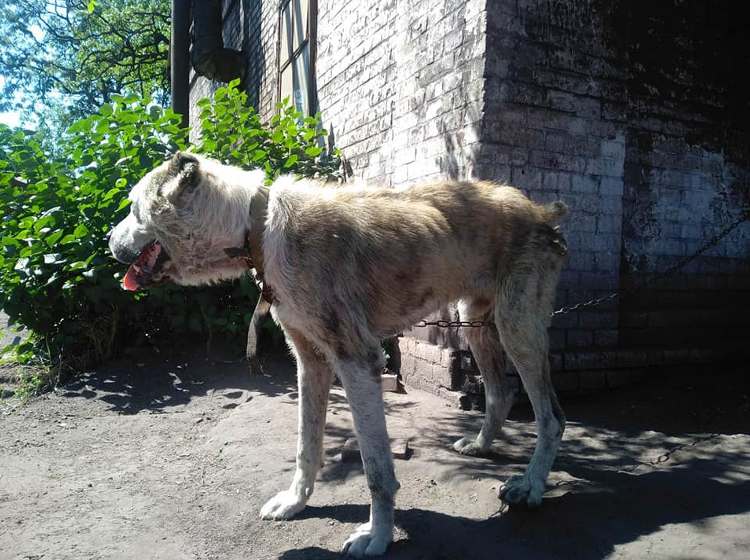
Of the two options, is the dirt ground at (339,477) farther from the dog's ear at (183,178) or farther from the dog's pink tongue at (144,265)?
the dog's ear at (183,178)

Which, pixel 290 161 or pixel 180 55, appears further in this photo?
pixel 180 55

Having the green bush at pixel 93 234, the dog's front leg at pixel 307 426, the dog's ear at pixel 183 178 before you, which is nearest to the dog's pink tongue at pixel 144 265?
the dog's ear at pixel 183 178

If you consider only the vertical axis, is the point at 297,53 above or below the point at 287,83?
above

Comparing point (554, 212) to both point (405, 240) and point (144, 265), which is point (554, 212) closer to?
point (405, 240)

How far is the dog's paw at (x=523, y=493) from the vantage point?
312 cm

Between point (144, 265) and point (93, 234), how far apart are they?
354 centimetres

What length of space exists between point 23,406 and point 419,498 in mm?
4479

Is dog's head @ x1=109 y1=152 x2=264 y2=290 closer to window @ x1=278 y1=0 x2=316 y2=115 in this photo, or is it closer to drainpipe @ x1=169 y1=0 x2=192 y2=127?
window @ x1=278 y1=0 x2=316 y2=115

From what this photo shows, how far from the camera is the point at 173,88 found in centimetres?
1374

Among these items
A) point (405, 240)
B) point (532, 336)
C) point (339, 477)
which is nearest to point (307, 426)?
point (339, 477)

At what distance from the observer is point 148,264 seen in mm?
3129

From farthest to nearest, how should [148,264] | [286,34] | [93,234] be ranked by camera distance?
1. [286,34]
2. [93,234]
3. [148,264]

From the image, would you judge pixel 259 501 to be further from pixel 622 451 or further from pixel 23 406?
pixel 23 406

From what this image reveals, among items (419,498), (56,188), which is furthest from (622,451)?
(56,188)
